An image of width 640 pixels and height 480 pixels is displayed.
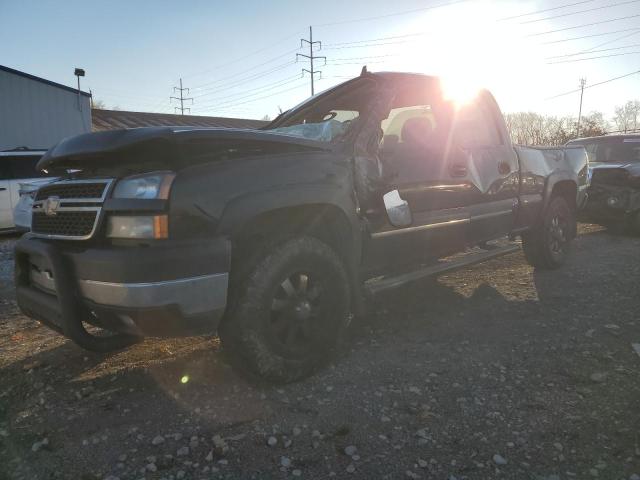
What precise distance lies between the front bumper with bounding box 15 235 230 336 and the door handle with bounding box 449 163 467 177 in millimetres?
2275

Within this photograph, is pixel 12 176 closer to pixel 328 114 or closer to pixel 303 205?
pixel 328 114

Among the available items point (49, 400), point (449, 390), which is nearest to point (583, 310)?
point (449, 390)

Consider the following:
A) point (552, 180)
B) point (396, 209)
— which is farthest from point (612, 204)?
point (396, 209)

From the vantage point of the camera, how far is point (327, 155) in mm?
2980

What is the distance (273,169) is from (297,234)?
0.44m

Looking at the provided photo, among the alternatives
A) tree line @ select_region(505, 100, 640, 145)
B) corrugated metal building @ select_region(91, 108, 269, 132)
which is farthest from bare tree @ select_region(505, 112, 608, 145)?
corrugated metal building @ select_region(91, 108, 269, 132)

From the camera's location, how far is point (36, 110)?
61.8ft

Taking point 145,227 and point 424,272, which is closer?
point 145,227

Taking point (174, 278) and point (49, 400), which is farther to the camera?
point (49, 400)

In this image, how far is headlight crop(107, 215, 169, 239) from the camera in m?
2.24

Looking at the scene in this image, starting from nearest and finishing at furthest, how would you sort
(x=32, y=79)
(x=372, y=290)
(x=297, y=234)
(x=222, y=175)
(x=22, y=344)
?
1. (x=222, y=175)
2. (x=297, y=234)
3. (x=372, y=290)
4. (x=22, y=344)
5. (x=32, y=79)

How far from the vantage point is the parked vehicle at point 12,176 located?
374 inches

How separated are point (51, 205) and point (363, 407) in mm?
2072

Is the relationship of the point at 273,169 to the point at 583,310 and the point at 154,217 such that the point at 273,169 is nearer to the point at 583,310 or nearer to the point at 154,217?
the point at 154,217
